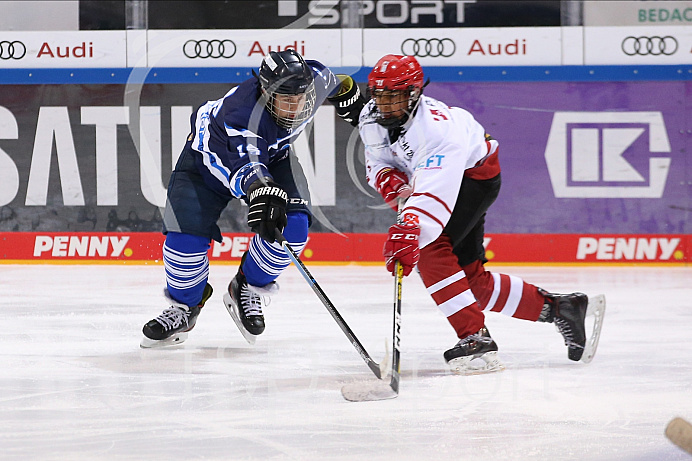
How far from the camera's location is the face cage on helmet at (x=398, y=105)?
2.76 meters

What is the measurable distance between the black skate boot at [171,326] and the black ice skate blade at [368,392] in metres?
0.92

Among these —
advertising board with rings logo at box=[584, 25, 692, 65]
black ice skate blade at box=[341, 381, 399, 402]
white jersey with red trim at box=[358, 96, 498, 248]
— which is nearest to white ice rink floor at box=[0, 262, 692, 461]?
black ice skate blade at box=[341, 381, 399, 402]

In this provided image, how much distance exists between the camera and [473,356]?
9.14 ft

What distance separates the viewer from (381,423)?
2119mm

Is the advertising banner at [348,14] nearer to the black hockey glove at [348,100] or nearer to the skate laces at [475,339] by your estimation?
the black hockey glove at [348,100]

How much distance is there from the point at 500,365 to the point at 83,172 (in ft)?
14.0

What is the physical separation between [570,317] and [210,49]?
4.14 meters

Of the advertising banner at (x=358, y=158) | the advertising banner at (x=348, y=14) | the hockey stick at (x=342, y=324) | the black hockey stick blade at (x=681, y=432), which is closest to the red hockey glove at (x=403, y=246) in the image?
the hockey stick at (x=342, y=324)

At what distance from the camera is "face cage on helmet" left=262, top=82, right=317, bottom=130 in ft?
9.95

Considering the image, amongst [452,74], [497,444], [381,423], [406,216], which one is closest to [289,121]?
[406,216]

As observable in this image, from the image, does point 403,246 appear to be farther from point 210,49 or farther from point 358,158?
point 210,49

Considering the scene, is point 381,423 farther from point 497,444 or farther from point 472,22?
point 472,22

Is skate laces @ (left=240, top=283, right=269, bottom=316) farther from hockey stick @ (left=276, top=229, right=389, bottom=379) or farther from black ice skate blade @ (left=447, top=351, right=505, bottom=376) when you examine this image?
black ice skate blade @ (left=447, top=351, right=505, bottom=376)

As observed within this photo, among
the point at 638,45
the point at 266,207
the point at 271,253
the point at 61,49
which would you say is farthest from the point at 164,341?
the point at 638,45
